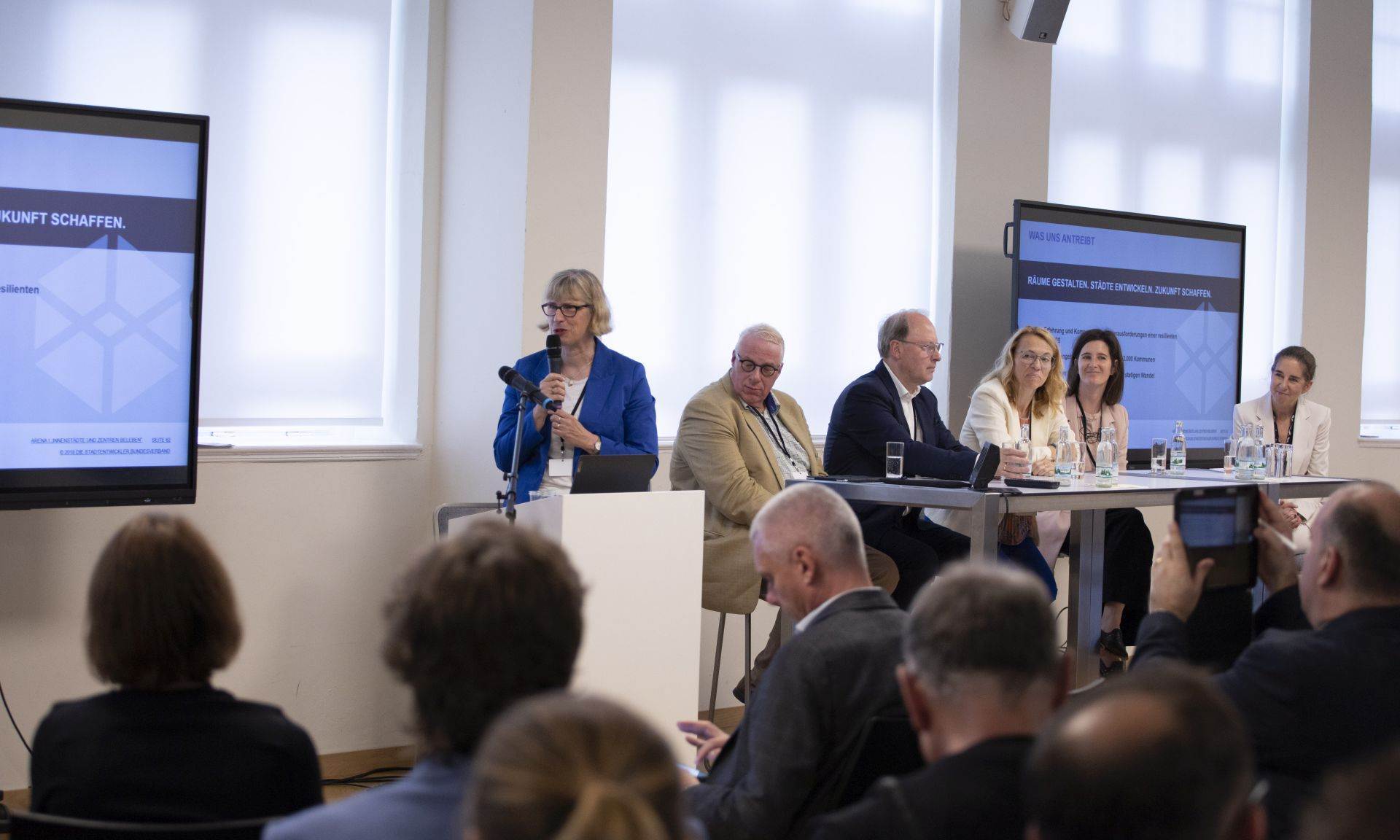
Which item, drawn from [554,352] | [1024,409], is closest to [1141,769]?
[554,352]

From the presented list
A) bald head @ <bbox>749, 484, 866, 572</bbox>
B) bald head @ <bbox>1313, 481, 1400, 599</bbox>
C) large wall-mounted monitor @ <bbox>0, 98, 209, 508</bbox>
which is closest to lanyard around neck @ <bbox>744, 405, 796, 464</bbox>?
large wall-mounted monitor @ <bbox>0, 98, 209, 508</bbox>

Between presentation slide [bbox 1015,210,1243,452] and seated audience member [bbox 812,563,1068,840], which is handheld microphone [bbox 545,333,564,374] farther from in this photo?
presentation slide [bbox 1015,210,1243,452]

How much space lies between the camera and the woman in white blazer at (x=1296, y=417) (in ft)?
19.7

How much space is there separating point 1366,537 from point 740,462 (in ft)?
8.45

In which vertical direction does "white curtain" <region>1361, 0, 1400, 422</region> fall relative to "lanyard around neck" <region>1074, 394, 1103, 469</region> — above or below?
above

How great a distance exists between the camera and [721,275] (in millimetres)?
5457

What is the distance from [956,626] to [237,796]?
35.3 inches

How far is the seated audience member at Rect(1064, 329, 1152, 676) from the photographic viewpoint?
5.53m

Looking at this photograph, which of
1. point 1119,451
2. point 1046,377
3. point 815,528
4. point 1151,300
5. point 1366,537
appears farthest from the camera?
point 1151,300

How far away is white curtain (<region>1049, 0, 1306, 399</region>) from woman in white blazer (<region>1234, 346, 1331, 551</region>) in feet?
3.74

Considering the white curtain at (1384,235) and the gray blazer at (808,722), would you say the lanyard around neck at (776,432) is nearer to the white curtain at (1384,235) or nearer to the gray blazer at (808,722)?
the gray blazer at (808,722)

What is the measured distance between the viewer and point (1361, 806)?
80 centimetres

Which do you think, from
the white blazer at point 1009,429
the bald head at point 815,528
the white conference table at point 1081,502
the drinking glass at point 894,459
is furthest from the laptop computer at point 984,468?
the bald head at point 815,528

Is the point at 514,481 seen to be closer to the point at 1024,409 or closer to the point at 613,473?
the point at 613,473
